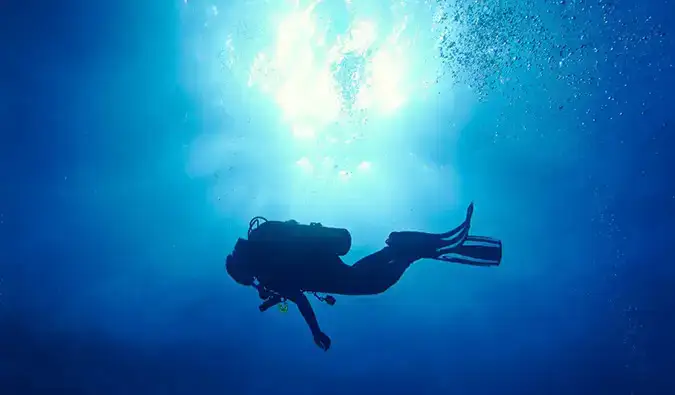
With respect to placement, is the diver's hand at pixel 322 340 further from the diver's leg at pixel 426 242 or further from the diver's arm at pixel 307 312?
the diver's leg at pixel 426 242

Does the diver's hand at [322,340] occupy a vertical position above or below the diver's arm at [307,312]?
below

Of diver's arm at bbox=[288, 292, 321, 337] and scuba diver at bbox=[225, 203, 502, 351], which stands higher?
scuba diver at bbox=[225, 203, 502, 351]

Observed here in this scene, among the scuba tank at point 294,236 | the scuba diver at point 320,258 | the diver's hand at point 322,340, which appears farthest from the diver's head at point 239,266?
the diver's hand at point 322,340

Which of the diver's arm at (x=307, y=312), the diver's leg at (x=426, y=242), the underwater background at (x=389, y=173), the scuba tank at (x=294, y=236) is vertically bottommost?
the diver's arm at (x=307, y=312)

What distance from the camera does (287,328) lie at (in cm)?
3531

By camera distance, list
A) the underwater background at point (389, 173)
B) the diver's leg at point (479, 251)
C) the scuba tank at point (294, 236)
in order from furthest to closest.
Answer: the underwater background at point (389, 173), the diver's leg at point (479, 251), the scuba tank at point (294, 236)

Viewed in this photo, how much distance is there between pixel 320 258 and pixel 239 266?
108cm

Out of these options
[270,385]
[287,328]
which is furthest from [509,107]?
[270,385]

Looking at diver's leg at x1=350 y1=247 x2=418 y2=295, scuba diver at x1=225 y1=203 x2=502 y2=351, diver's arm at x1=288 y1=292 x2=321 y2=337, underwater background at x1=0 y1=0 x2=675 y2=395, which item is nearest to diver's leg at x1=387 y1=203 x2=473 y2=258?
scuba diver at x1=225 y1=203 x2=502 y2=351

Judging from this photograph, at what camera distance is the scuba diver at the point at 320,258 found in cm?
482

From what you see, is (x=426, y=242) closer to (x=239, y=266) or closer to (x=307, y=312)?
(x=307, y=312)

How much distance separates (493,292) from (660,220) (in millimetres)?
11561

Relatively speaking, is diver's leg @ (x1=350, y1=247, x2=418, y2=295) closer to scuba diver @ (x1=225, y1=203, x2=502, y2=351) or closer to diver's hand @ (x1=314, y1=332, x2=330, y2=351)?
scuba diver @ (x1=225, y1=203, x2=502, y2=351)

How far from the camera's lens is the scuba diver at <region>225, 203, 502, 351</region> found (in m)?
4.82
